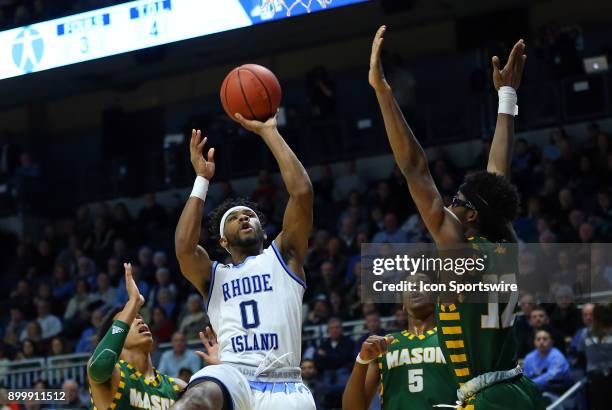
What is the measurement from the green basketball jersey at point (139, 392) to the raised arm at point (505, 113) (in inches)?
94.4

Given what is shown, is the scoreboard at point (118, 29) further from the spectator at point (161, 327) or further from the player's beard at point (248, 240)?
the player's beard at point (248, 240)

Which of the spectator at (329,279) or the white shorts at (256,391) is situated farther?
the spectator at (329,279)

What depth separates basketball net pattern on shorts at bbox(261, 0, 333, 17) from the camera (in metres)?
11.9

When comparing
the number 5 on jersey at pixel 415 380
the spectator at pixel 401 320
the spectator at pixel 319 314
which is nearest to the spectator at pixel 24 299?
the spectator at pixel 319 314

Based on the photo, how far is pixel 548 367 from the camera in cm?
1022

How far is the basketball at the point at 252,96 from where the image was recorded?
21.9 feet

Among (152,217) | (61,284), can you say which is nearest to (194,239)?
(61,284)

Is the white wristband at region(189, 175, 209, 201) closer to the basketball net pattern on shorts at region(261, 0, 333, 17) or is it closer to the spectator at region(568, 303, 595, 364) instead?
the spectator at region(568, 303, 595, 364)

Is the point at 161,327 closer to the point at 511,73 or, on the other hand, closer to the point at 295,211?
the point at 295,211

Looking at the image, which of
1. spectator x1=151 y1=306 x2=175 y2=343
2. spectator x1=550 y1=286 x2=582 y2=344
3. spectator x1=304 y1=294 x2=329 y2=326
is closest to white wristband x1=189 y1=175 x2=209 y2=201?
spectator x1=550 y1=286 x2=582 y2=344

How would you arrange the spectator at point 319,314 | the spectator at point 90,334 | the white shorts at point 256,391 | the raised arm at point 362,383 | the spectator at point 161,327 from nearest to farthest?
→ the white shorts at point 256,391 → the raised arm at point 362,383 → the spectator at point 319,314 → the spectator at point 161,327 → the spectator at point 90,334

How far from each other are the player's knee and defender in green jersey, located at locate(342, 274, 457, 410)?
1.52 meters

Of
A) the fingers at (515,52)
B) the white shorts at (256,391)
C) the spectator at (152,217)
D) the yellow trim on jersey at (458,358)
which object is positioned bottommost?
the white shorts at (256,391)
